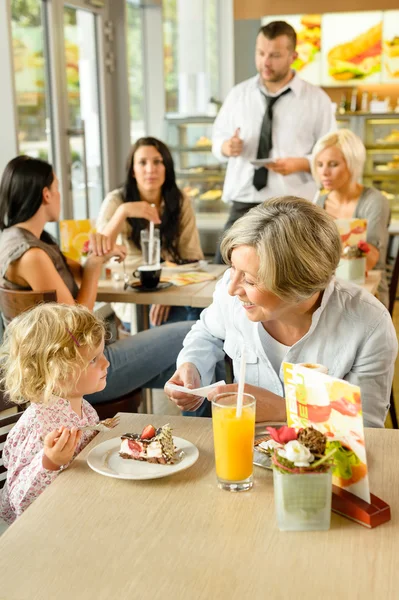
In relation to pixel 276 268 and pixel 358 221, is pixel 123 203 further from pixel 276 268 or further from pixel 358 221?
pixel 276 268

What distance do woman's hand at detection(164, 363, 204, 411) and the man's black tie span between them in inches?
114

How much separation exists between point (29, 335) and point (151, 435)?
367 millimetres

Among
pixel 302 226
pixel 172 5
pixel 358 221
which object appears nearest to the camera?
pixel 302 226

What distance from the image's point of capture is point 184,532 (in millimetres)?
1216

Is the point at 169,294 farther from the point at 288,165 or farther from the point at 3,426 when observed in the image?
the point at 288,165

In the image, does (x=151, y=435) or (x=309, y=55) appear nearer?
(x=151, y=435)

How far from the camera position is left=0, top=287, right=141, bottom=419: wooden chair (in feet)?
8.27

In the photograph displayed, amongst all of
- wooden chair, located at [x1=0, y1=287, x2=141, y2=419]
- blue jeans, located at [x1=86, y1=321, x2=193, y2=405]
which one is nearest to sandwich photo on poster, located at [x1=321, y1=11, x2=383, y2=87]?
blue jeans, located at [x1=86, y1=321, x2=193, y2=405]

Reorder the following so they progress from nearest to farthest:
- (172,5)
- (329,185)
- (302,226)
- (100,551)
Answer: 1. (100,551)
2. (302,226)
3. (329,185)
4. (172,5)

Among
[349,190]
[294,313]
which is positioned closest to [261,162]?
[349,190]

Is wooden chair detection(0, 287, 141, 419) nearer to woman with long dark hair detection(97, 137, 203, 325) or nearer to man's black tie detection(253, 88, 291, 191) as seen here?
woman with long dark hair detection(97, 137, 203, 325)

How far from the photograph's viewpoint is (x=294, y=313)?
1817 mm

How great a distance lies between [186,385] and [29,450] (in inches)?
15.1

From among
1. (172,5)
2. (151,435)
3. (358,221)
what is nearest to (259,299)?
(151,435)
